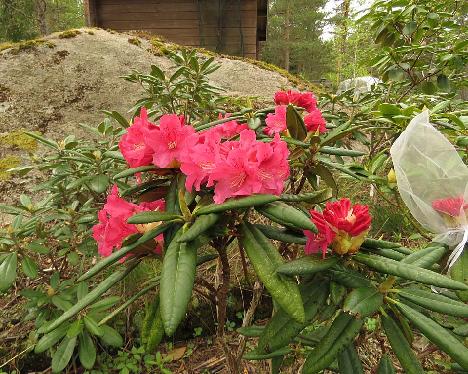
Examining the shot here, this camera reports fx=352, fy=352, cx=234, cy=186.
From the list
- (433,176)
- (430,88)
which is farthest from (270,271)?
(430,88)

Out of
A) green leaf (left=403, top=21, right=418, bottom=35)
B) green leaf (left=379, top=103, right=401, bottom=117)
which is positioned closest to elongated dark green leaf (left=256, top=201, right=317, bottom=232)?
green leaf (left=379, top=103, right=401, bottom=117)

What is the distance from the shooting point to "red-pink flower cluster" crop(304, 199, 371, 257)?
692 mm

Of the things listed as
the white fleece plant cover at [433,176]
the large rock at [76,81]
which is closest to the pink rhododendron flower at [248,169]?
the white fleece plant cover at [433,176]

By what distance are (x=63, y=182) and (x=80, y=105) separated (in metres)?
2.09

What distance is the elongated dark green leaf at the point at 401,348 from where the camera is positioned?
0.71 m

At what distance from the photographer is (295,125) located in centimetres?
97

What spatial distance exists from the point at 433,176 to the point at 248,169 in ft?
1.84

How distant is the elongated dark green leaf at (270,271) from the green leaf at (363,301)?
0.10 metres

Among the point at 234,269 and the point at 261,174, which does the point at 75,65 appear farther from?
the point at 261,174

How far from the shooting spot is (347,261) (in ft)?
2.48

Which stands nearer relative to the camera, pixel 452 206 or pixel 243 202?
pixel 243 202

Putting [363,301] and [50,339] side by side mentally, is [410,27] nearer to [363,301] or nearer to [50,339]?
[363,301]

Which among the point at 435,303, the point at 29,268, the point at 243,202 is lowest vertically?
the point at 29,268

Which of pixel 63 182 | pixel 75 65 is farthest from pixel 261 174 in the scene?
pixel 75 65
